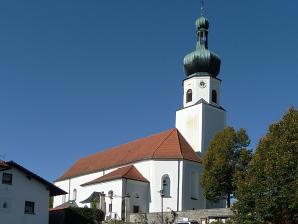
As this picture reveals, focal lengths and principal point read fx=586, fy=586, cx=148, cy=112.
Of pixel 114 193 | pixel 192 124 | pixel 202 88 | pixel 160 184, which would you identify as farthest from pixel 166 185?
pixel 202 88

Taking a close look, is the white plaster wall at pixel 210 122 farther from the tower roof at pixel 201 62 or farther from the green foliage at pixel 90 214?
the green foliage at pixel 90 214

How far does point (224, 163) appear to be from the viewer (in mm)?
57719

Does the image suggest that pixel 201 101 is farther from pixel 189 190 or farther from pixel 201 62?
pixel 189 190

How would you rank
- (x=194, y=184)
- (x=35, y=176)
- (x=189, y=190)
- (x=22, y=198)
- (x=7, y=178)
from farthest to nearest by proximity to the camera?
1. (x=194, y=184)
2. (x=189, y=190)
3. (x=35, y=176)
4. (x=22, y=198)
5. (x=7, y=178)

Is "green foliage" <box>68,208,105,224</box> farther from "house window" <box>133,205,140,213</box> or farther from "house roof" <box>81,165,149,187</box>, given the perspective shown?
"house roof" <box>81,165,149,187</box>

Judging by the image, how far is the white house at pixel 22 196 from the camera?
43.0m

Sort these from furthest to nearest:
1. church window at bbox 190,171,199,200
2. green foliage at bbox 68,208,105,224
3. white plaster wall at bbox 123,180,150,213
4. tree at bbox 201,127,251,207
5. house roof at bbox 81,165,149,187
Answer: church window at bbox 190,171,199,200, house roof at bbox 81,165,149,187, white plaster wall at bbox 123,180,150,213, tree at bbox 201,127,251,207, green foliage at bbox 68,208,105,224

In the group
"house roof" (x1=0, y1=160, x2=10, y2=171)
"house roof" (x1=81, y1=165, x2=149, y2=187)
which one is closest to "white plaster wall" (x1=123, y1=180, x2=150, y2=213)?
"house roof" (x1=81, y1=165, x2=149, y2=187)

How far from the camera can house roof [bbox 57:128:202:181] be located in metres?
65.7

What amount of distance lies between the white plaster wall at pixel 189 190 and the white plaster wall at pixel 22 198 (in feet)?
71.4

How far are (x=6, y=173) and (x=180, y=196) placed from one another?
24799 mm

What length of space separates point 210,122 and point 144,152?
8.51 meters

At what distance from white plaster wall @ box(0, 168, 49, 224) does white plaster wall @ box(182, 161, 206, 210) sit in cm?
2178

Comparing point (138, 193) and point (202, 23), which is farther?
point (202, 23)
